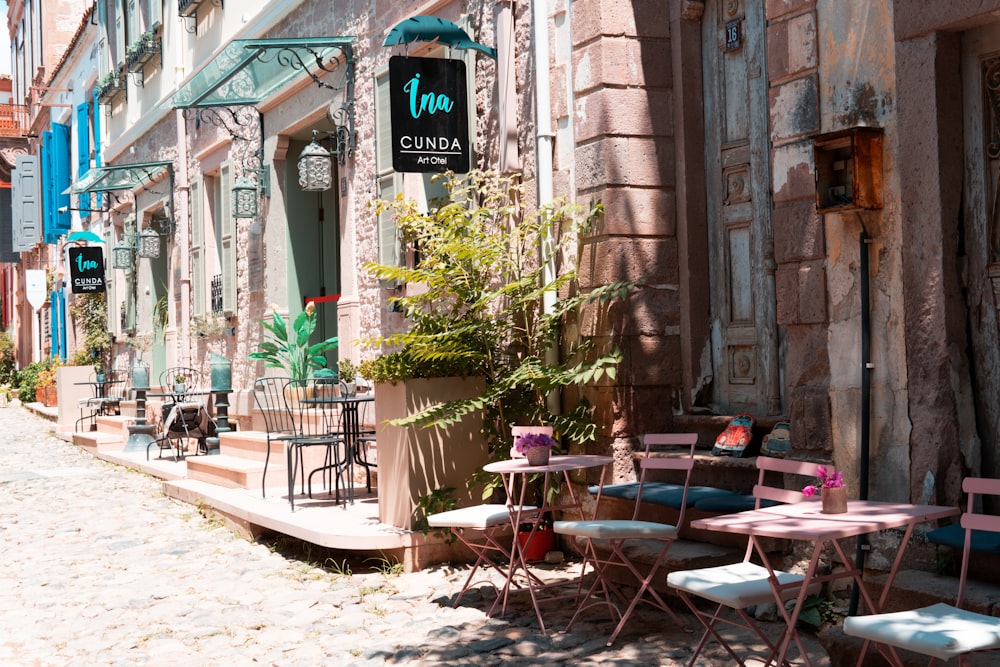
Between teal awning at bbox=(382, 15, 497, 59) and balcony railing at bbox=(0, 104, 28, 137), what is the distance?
3021 centimetres

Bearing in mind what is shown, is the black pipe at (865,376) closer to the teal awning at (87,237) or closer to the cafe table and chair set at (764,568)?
the cafe table and chair set at (764,568)

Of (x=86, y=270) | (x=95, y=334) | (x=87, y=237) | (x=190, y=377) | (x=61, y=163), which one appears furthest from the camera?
(x=61, y=163)

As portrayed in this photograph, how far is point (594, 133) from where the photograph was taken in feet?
21.4

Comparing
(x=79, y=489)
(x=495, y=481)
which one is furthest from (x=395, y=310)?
(x=79, y=489)

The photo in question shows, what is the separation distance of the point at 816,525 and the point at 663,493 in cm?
217

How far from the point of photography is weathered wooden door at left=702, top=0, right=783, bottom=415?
6.14 meters

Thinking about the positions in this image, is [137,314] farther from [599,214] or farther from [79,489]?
[599,214]

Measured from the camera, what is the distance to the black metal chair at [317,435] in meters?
7.50

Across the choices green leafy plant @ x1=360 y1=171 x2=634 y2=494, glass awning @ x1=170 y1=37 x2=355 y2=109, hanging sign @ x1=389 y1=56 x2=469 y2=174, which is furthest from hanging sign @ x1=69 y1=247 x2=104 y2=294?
green leafy plant @ x1=360 y1=171 x2=634 y2=494

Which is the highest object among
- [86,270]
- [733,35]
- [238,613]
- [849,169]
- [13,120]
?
[13,120]

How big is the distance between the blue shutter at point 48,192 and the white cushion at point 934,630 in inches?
961

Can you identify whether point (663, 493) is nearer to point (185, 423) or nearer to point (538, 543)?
point (538, 543)

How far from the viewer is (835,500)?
12.1ft

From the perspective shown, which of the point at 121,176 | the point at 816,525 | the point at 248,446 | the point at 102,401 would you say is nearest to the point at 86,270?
the point at 121,176
